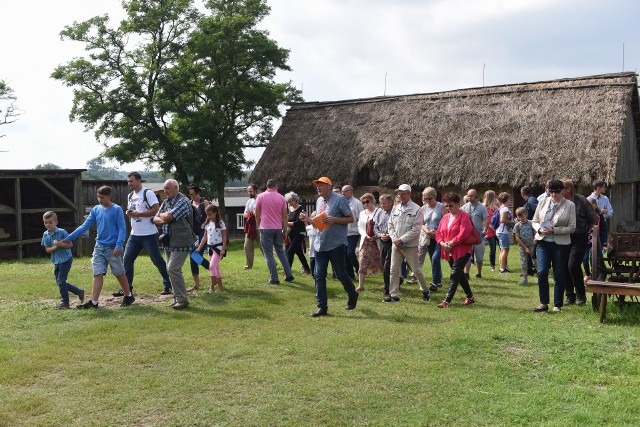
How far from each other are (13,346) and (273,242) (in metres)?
5.16

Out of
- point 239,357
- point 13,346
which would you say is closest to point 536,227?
point 239,357

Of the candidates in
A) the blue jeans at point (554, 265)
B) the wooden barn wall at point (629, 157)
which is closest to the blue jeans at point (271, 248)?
the blue jeans at point (554, 265)

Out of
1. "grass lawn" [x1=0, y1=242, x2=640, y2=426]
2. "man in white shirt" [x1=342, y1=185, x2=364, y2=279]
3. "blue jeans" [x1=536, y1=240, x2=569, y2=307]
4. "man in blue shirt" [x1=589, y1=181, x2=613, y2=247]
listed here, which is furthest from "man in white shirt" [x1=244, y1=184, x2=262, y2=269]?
"man in blue shirt" [x1=589, y1=181, x2=613, y2=247]

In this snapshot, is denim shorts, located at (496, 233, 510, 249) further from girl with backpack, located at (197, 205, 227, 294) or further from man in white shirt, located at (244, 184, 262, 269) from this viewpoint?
girl with backpack, located at (197, 205, 227, 294)

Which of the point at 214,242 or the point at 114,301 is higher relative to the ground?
the point at 214,242

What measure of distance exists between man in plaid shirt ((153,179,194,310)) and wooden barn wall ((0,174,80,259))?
13064mm

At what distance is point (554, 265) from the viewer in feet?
27.5

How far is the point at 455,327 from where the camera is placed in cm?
757

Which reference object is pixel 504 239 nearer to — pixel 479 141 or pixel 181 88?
pixel 479 141

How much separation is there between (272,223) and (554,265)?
4.94m

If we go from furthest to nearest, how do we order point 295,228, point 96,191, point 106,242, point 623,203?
point 623,203
point 96,191
point 295,228
point 106,242

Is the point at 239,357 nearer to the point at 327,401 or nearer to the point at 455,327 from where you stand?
the point at 327,401

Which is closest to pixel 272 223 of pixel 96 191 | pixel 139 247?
pixel 139 247

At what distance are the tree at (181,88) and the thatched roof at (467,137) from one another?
3013 millimetres
